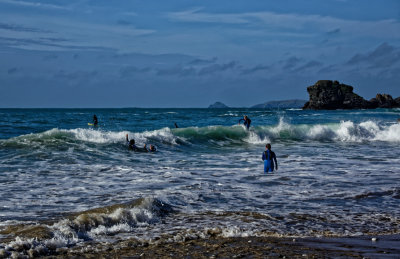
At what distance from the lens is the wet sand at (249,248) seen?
241 inches

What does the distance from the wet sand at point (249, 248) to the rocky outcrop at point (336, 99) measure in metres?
129

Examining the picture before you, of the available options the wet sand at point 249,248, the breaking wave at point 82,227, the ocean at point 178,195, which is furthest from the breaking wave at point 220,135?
the wet sand at point 249,248

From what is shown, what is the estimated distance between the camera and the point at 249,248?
21.1ft

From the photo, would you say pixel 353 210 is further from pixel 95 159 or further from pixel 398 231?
pixel 95 159

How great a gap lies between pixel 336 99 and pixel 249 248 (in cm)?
13265

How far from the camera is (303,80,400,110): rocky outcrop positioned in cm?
13175

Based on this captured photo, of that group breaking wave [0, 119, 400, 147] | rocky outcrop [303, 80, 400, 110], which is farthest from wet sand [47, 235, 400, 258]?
rocky outcrop [303, 80, 400, 110]

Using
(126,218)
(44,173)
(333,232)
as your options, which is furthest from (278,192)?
(44,173)

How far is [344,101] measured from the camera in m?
134

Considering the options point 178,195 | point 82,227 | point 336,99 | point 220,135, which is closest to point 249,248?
point 82,227

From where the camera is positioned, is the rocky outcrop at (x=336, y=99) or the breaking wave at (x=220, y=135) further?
the rocky outcrop at (x=336, y=99)

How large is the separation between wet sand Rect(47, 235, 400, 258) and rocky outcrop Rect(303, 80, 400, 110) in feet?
423

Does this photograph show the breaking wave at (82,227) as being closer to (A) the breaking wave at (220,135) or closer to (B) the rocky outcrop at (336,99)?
(A) the breaking wave at (220,135)

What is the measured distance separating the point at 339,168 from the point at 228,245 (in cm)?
997
